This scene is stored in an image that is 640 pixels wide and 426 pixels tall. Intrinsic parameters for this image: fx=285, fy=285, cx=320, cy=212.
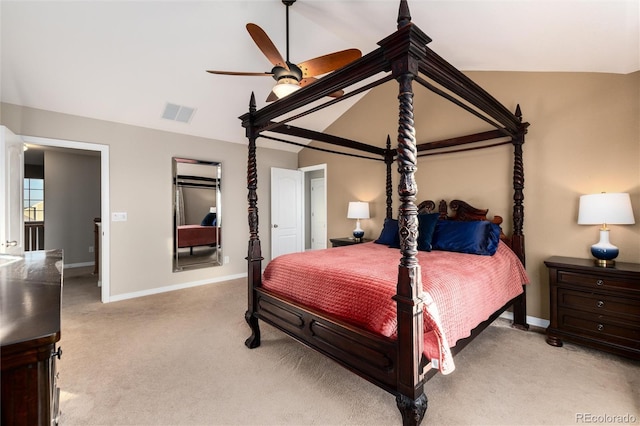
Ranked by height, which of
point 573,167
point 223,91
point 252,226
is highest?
point 223,91

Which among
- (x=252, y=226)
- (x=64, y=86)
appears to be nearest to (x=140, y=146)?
(x=64, y=86)

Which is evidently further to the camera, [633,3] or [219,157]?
[219,157]

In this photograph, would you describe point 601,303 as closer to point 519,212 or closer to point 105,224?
point 519,212

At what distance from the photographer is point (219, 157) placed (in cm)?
483

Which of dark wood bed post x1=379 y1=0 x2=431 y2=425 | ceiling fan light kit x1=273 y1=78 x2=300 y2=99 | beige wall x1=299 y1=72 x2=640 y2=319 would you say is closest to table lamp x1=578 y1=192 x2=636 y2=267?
beige wall x1=299 y1=72 x2=640 y2=319

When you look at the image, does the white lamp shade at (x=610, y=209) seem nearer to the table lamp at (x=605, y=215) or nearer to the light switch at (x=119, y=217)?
the table lamp at (x=605, y=215)

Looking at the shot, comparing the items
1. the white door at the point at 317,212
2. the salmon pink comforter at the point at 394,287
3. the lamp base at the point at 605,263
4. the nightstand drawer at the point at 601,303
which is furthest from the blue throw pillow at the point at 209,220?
the lamp base at the point at 605,263

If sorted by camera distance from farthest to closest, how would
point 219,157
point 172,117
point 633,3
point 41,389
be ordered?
point 219,157 < point 172,117 < point 633,3 < point 41,389

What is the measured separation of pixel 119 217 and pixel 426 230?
13.1ft

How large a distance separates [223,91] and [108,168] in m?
1.84

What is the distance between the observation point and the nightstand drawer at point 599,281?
2.21 metres

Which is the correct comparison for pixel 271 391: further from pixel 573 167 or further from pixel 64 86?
pixel 64 86

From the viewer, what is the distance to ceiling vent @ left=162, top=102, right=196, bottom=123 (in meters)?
3.90

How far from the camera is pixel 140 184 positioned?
4078 millimetres
